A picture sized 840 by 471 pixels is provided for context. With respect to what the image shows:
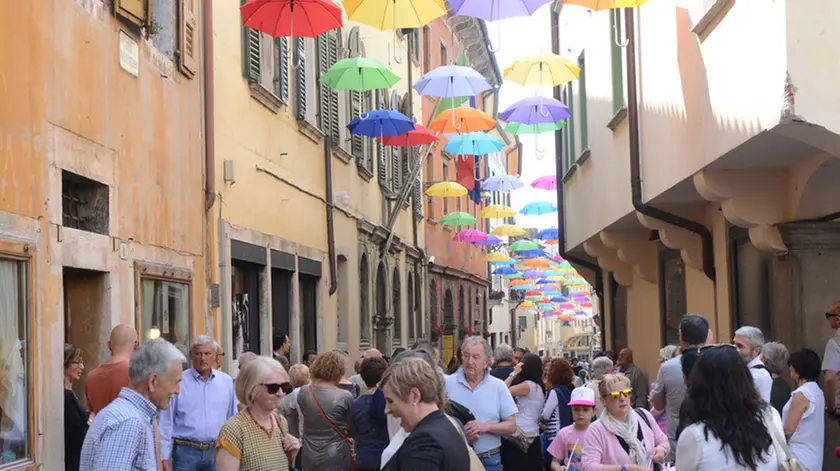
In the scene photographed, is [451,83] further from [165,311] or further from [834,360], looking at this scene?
[834,360]

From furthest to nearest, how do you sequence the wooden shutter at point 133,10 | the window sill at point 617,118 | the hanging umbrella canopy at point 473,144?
1. the hanging umbrella canopy at point 473,144
2. the window sill at point 617,118
3. the wooden shutter at point 133,10

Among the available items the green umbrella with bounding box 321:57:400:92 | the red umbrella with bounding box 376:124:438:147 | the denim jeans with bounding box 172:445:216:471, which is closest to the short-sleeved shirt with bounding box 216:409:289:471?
the denim jeans with bounding box 172:445:216:471

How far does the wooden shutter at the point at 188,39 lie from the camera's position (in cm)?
1191

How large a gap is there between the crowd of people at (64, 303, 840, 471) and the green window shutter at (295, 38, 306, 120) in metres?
6.44

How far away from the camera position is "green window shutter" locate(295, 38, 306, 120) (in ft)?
55.4

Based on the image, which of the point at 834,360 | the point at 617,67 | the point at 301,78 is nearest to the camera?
the point at 834,360

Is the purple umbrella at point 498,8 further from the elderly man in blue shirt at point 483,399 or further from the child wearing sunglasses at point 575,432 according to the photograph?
the child wearing sunglasses at point 575,432

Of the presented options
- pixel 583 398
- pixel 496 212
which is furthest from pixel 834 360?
pixel 496 212

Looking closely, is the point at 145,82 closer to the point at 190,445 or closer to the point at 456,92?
the point at 190,445

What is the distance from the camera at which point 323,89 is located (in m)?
18.7

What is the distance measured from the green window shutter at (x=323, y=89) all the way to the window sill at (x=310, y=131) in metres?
0.23

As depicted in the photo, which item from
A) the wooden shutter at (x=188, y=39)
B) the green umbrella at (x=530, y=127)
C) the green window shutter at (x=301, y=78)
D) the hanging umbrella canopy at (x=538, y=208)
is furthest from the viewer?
the hanging umbrella canopy at (x=538, y=208)

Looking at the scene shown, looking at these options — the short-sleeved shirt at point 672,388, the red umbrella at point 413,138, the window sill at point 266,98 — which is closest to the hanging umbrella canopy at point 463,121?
the red umbrella at point 413,138

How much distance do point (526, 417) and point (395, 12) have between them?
14.5 ft
